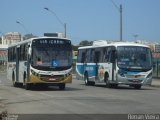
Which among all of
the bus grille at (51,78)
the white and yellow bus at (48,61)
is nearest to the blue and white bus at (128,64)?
the white and yellow bus at (48,61)

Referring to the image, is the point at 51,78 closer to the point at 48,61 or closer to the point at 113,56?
the point at 48,61

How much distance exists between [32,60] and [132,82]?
775 centimetres

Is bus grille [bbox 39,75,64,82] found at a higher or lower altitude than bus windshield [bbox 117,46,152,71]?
lower

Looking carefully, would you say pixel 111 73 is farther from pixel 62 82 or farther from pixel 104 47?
pixel 62 82

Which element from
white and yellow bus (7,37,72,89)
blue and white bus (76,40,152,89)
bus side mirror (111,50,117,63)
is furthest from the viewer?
bus side mirror (111,50,117,63)

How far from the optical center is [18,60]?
35.4 meters

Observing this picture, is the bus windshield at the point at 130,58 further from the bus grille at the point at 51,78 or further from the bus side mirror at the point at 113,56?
the bus grille at the point at 51,78

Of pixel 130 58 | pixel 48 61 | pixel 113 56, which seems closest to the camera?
pixel 48 61

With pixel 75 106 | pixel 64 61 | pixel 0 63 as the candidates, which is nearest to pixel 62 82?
pixel 64 61

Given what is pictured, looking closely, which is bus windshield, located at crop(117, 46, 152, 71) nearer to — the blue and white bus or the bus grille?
the blue and white bus

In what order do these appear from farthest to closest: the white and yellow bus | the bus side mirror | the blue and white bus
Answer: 1. the bus side mirror
2. the blue and white bus
3. the white and yellow bus

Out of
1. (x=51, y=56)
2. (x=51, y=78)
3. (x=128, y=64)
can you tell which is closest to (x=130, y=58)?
(x=128, y=64)

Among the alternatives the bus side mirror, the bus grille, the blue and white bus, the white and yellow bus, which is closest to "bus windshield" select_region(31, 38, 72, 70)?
the white and yellow bus

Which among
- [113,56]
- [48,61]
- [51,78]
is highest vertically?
[113,56]
